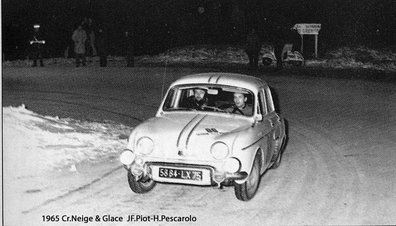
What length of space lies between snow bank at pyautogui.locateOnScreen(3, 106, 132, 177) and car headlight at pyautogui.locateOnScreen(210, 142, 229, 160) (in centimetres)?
246

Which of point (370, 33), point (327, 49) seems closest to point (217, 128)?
point (327, 49)

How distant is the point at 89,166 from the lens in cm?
766

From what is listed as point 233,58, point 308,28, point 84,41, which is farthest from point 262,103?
point 233,58

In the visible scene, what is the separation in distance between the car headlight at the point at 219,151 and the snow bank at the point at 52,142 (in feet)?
8.08

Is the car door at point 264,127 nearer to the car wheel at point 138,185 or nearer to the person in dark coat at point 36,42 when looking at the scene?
the car wheel at point 138,185

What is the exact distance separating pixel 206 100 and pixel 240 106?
500 mm

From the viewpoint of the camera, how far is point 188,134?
20.5ft

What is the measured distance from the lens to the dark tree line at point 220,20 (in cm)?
2944

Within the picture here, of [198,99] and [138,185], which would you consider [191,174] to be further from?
[198,99]

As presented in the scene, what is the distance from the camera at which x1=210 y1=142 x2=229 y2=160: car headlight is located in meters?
6.06

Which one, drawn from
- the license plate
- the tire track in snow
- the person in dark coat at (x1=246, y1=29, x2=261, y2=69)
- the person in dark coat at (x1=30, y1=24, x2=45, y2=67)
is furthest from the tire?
the license plate

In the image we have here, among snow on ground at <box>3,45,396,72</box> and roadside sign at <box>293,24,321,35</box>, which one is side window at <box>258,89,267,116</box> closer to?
snow on ground at <box>3,45,396,72</box>

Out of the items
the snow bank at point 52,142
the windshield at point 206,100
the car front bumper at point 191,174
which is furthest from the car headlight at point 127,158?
the snow bank at point 52,142

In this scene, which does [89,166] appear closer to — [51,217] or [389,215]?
[51,217]
